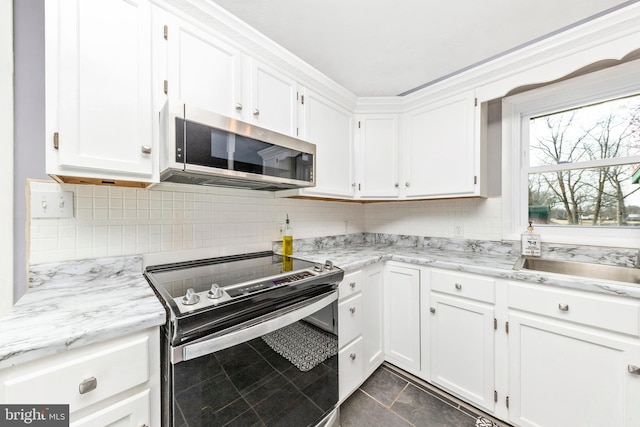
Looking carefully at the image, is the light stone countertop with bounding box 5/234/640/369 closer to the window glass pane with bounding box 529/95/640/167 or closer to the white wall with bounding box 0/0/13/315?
the white wall with bounding box 0/0/13/315

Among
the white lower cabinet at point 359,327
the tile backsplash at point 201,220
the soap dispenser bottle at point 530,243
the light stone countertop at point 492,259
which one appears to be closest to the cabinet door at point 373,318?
the white lower cabinet at point 359,327

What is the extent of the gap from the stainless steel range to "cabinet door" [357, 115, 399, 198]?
1029 mm

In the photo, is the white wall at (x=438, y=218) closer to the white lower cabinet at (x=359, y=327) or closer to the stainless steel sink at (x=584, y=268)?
the stainless steel sink at (x=584, y=268)

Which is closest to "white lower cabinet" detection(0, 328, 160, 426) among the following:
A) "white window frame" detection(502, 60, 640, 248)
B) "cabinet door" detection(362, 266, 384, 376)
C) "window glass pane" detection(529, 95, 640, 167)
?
"cabinet door" detection(362, 266, 384, 376)

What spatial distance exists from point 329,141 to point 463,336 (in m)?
1.60

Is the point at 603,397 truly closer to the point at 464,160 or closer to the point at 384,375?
the point at 384,375

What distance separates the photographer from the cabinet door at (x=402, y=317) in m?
1.74

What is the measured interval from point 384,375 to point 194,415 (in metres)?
1.45

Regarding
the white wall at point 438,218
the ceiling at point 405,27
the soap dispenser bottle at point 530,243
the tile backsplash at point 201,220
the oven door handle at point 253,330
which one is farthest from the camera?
the white wall at point 438,218

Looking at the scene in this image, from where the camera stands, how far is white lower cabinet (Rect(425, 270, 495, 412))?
1431 mm

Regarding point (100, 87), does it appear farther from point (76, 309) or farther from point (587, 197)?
point (587, 197)

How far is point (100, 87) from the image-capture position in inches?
37.6

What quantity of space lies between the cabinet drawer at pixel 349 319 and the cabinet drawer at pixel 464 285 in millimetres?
526

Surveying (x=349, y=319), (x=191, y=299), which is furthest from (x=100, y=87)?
(x=349, y=319)
